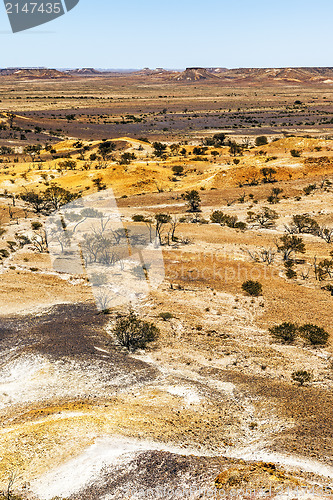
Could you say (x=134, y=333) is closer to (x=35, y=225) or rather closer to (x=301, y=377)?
(x=301, y=377)

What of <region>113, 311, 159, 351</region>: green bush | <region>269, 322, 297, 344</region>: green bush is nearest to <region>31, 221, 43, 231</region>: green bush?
<region>113, 311, 159, 351</region>: green bush

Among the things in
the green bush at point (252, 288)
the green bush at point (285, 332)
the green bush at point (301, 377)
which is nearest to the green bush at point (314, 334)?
the green bush at point (285, 332)

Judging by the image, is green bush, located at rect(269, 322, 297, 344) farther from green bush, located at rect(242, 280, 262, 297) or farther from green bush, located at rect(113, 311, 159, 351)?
green bush, located at rect(113, 311, 159, 351)

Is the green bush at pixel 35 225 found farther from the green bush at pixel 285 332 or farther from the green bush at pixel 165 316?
the green bush at pixel 285 332

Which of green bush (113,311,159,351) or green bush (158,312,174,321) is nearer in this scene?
green bush (113,311,159,351)

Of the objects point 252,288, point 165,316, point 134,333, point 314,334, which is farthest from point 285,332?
point 134,333

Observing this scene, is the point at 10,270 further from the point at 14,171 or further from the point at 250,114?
the point at 250,114

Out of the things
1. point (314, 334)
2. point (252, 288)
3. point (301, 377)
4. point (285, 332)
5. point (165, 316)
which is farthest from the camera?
point (252, 288)
